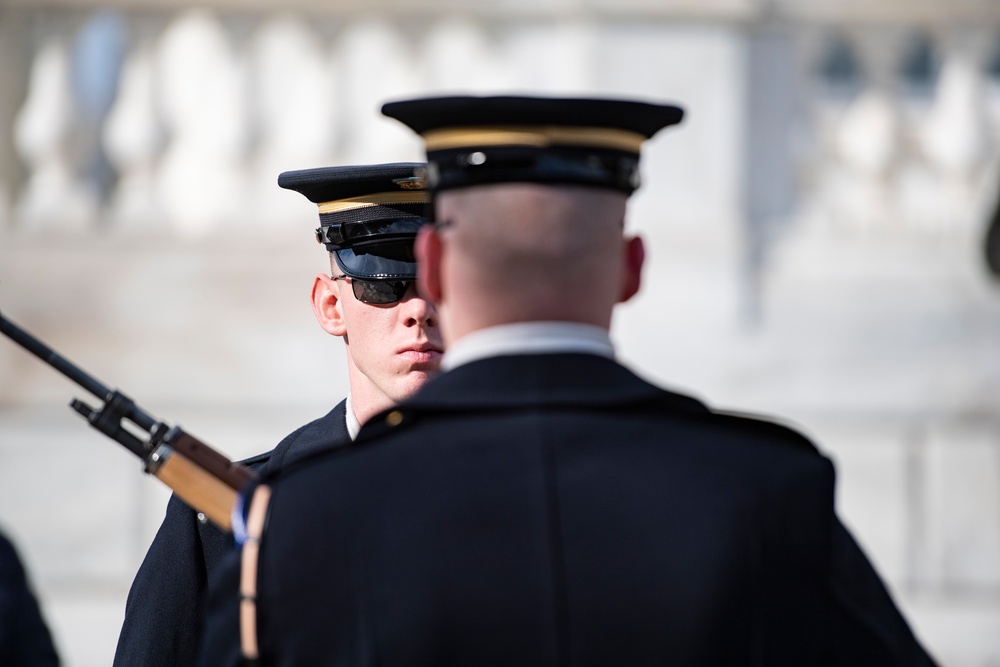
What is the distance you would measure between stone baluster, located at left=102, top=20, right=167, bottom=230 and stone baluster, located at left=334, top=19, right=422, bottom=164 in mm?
761

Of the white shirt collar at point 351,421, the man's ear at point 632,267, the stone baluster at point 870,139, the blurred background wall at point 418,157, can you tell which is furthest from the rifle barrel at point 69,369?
the stone baluster at point 870,139

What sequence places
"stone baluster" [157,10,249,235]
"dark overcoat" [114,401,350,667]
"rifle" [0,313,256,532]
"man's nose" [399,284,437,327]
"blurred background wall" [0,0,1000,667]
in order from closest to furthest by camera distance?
"rifle" [0,313,256,532] → "dark overcoat" [114,401,350,667] → "man's nose" [399,284,437,327] → "blurred background wall" [0,0,1000,667] → "stone baluster" [157,10,249,235]

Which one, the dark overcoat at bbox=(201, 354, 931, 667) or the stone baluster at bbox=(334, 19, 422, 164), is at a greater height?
the stone baluster at bbox=(334, 19, 422, 164)

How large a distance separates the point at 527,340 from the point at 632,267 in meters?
0.22

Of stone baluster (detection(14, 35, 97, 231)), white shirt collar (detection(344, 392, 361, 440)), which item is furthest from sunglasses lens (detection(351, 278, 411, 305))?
stone baluster (detection(14, 35, 97, 231))

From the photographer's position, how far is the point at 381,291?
3369 millimetres

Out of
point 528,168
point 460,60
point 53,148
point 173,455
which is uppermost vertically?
point 460,60

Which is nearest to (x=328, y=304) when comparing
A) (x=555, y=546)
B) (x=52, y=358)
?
(x=52, y=358)

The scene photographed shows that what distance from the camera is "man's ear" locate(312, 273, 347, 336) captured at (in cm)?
351

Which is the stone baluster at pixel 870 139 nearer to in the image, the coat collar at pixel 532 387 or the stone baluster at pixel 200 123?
the stone baluster at pixel 200 123

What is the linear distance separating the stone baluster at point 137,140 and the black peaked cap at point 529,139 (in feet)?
13.7

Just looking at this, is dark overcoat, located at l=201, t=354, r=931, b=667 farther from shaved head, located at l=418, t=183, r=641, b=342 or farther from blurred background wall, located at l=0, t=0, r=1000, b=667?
blurred background wall, located at l=0, t=0, r=1000, b=667

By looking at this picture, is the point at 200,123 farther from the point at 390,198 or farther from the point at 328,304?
the point at 390,198

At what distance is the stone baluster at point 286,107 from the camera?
20.6ft
